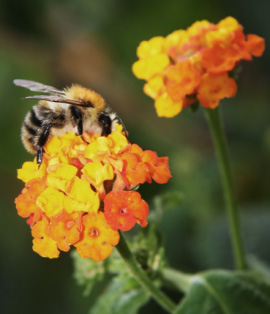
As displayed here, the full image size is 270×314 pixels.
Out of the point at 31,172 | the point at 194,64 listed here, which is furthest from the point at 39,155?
the point at 194,64

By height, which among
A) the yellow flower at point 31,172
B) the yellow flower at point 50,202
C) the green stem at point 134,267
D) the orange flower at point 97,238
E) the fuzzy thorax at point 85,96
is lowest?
the green stem at point 134,267

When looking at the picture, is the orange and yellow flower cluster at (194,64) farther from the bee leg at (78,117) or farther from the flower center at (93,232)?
the flower center at (93,232)

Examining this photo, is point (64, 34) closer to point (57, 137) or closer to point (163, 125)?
point (163, 125)

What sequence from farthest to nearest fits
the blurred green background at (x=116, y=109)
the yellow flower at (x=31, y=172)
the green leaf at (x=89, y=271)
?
the blurred green background at (x=116, y=109) < the green leaf at (x=89, y=271) < the yellow flower at (x=31, y=172)

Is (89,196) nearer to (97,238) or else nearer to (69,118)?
(97,238)

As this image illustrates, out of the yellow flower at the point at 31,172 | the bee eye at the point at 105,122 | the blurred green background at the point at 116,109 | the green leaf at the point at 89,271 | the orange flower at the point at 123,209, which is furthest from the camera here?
the blurred green background at the point at 116,109

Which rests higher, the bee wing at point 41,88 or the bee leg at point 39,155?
the bee wing at point 41,88

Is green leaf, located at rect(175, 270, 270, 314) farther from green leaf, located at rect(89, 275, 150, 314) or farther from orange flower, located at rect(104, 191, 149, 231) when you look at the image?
orange flower, located at rect(104, 191, 149, 231)

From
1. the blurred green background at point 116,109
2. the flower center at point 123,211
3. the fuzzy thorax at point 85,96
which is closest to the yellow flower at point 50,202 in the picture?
the flower center at point 123,211

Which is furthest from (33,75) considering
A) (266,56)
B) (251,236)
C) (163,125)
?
(251,236)
